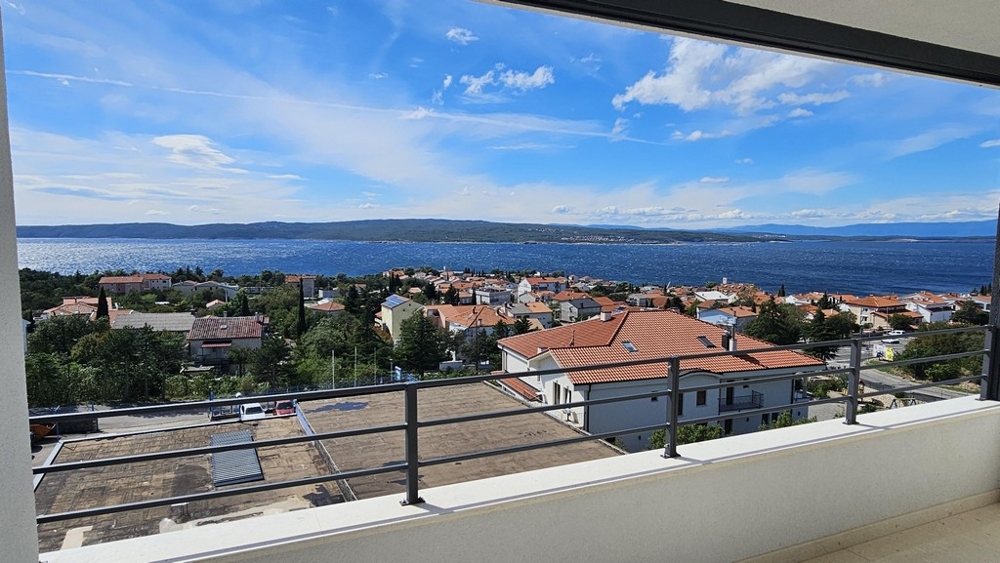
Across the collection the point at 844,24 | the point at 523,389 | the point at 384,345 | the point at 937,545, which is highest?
the point at 844,24

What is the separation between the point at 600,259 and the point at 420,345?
236 inches

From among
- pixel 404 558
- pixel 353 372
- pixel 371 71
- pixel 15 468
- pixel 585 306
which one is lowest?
pixel 353 372

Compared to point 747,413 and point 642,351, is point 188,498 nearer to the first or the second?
point 747,413

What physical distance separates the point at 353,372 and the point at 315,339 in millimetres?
1463

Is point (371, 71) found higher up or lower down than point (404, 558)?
higher up

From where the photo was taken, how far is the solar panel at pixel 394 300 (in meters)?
13.7

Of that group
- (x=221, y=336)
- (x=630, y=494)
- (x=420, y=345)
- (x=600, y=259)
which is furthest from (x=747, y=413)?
(x=221, y=336)

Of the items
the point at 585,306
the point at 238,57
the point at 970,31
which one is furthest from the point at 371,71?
the point at 970,31

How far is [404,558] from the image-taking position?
1.41 m

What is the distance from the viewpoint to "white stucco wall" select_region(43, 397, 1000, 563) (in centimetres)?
135

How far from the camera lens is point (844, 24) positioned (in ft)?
6.13

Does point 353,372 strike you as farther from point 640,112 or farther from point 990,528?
point 640,112

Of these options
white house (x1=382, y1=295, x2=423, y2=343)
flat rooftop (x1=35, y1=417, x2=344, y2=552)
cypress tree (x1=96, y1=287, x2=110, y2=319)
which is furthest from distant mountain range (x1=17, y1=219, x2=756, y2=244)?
flat rooftop (x1=35, y1=417, x2=344, y2=552)

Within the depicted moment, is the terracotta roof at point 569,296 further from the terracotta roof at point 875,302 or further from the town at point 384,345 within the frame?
the terracotta roof at point 875,302
